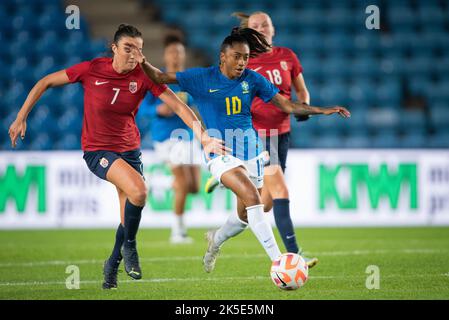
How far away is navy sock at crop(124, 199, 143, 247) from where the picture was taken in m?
6.51

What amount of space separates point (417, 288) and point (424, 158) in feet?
21.2

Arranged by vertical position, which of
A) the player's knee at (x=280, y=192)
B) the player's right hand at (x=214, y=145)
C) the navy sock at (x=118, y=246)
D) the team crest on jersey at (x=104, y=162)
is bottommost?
the navy sock at (x=118, y=246)

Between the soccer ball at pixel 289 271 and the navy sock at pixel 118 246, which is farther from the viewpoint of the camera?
the navy sock at pixel 118 246

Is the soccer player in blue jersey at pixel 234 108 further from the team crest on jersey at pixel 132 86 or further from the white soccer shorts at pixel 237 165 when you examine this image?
the team crest on jersey at pixel 132 86

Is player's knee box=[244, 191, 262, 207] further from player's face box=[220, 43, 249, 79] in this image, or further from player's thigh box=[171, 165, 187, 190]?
player's thigh box=[171, 165, 187, 190]

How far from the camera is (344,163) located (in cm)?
1248

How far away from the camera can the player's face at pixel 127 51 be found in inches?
256

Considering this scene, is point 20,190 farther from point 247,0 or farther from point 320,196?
point 247,0

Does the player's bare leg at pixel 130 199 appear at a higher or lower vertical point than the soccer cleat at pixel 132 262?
higher

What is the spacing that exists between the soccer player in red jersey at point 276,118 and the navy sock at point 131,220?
5.40 feet

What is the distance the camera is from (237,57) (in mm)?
6477

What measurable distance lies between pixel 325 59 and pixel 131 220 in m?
11.3

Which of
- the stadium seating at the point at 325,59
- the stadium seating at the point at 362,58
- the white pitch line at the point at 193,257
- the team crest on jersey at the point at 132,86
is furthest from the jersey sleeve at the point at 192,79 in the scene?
the stadium seating at the point at 362,58
